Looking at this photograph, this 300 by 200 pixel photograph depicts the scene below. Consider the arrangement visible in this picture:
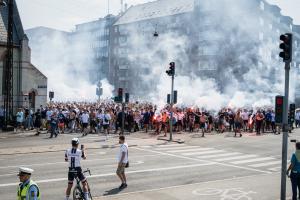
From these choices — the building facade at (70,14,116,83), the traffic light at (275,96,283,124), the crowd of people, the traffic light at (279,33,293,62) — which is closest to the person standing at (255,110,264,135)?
the crowd of people

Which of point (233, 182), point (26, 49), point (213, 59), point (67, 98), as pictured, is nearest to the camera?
point (233, 182)

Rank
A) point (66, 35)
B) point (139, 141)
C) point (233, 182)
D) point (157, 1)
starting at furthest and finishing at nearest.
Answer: point (66, 35) → point (157, 1) → point (139, 141) → point (233, 182)

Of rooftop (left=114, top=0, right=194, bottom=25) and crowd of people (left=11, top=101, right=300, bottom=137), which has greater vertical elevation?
rooftop (left=114, top=0, right=194, bottom=25)

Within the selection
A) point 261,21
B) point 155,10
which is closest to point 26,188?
point 261,21

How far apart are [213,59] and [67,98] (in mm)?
27336

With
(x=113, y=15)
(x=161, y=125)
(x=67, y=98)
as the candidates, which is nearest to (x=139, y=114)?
(x=161, y=125)

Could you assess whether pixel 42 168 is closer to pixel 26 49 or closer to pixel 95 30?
pixel 26 49

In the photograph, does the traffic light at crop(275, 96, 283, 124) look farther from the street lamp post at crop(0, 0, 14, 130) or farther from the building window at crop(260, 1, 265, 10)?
the building window at crop(260, 1, 265, 10)

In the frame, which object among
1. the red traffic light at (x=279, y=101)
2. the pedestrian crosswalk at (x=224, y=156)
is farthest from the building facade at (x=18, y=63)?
the red traffic light at (x=279, y=101)

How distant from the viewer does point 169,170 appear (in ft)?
50.8

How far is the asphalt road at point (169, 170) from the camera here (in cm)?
1194

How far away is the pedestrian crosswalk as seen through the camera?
1756cm

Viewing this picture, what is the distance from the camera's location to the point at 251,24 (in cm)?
6800

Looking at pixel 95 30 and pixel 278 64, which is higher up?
pixel 95 30
